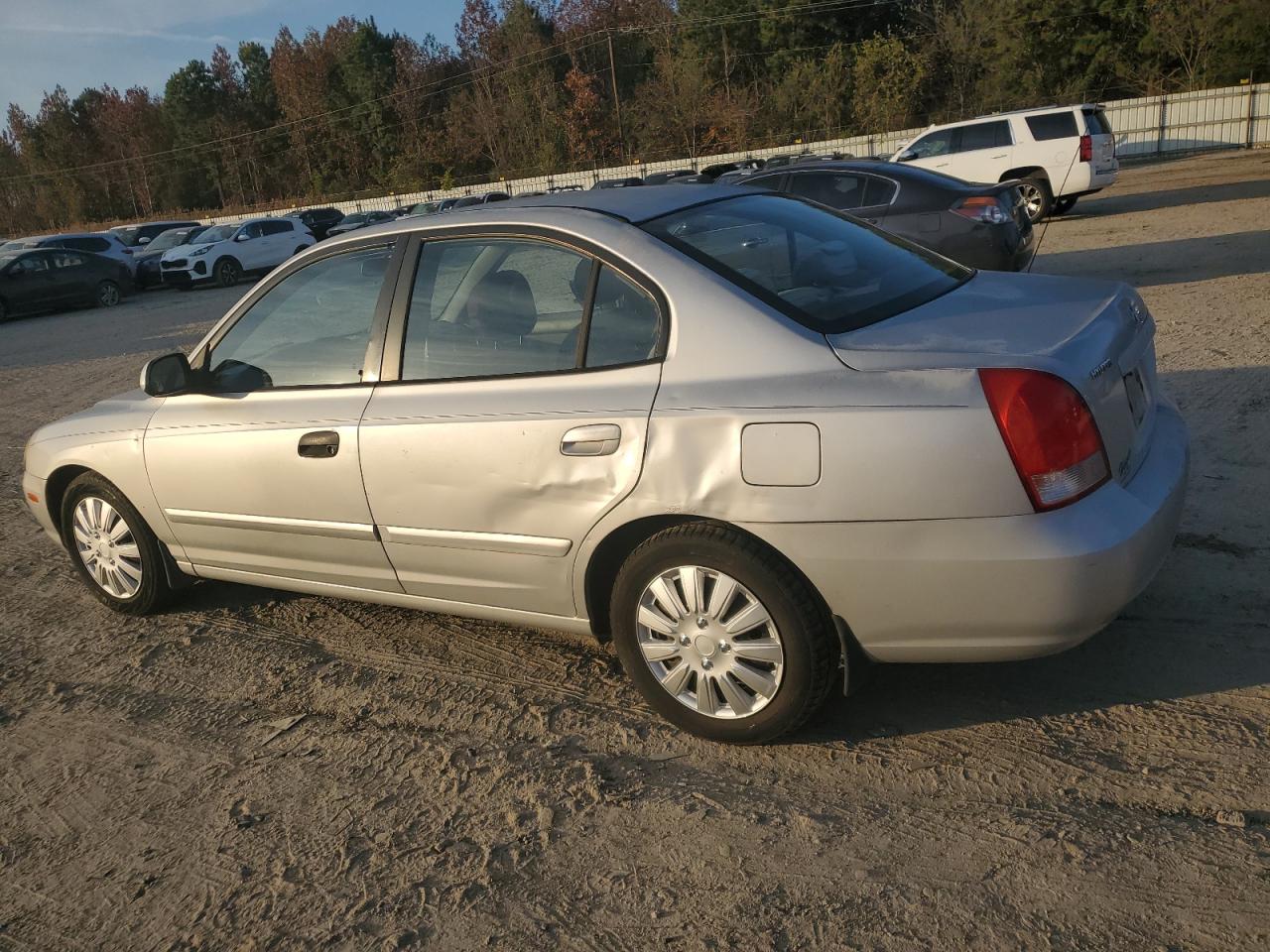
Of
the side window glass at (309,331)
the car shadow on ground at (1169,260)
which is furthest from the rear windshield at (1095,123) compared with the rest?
the side window glass at (309,331)

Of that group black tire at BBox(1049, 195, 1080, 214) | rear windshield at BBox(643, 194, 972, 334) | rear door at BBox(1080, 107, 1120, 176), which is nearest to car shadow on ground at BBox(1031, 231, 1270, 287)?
rear door at BBox(1080, 107, 1120, 176)

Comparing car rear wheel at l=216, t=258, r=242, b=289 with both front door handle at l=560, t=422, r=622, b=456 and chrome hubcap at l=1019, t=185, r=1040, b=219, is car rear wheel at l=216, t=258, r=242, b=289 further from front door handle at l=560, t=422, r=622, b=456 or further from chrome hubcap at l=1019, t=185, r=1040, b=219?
front door handle at l=560, t=422, r=622, b=456

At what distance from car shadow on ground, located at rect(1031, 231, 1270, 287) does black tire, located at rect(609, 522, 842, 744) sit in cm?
883

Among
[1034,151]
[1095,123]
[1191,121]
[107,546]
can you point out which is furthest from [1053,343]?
[1191,121]

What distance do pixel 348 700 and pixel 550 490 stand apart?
1.24 metres

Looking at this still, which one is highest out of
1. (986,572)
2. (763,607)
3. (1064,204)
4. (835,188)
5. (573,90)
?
(573,90)

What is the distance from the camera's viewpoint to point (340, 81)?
7375 cm

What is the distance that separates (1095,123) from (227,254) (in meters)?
19.4

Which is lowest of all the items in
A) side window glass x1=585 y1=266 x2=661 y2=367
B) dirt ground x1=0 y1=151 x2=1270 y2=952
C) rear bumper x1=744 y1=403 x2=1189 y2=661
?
dirt ground x1=0 y1=151 x2=1270 y2=952

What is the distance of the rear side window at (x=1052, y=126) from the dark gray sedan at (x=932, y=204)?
1038 centimetres

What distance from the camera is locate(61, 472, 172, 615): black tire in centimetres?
474

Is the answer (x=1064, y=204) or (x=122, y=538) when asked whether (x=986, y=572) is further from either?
(x=1064, y=204)

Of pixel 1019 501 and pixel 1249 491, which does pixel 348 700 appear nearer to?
pixel 1019 501

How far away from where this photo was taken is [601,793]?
317 cm
